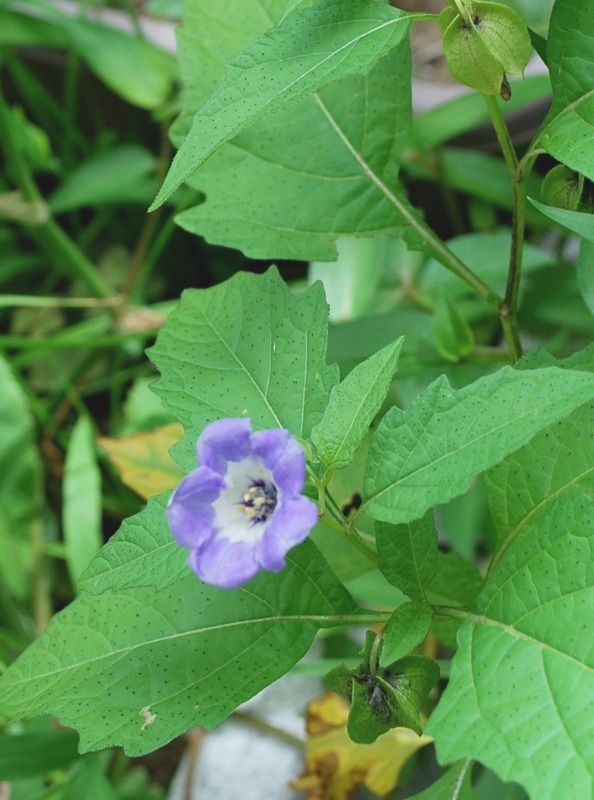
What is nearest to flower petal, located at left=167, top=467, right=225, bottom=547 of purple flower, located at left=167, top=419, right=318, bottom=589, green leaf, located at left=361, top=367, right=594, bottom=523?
purple flower, located at left=167, top=419, right=318, bottom=589

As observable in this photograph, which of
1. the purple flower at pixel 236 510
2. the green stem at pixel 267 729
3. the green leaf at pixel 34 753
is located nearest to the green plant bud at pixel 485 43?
the purple flower at pixel 236 510

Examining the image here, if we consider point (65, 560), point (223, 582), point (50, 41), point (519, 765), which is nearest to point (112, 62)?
point (50, 41)

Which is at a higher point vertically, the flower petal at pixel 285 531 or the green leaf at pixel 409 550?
the flower petal at pixel 285 531

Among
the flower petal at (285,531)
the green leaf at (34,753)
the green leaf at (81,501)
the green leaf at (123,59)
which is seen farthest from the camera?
the green leaf at (123,59)

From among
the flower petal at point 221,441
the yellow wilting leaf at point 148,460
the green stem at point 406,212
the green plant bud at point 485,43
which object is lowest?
the yellow wilting leaf at point 148,460

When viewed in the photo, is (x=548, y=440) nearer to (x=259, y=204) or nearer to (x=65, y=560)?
(x=259, y=204)

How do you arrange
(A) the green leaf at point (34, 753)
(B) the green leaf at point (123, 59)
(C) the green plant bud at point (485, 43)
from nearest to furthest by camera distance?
(C) the green plant bud at point (485, 43) < (A) the green leaf at point (34, 753) < (B) the green leaf at point (123, 59)

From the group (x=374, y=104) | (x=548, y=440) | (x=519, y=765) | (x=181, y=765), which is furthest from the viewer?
(x=181, y=765)

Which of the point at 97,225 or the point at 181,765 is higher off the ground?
the point at 97,225

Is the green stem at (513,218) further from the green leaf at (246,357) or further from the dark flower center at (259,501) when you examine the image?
the dark flower center at (259,501)
